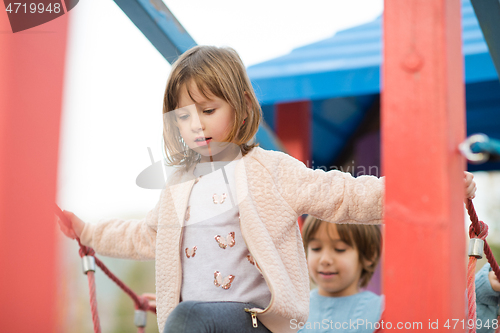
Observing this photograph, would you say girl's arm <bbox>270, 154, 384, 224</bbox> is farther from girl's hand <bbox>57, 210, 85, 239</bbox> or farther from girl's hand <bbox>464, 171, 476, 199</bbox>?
girl's hand <bbox>57, 210, 85, 239</bbox>

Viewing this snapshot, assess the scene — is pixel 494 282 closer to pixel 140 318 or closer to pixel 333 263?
pixel 333 263

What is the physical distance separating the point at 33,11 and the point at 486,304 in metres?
1.13

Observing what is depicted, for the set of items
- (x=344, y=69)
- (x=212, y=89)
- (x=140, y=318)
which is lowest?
(x=140, y=318)

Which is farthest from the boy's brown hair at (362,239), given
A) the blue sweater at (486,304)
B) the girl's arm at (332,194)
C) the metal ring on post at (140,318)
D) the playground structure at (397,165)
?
the playground structure at (397,165)

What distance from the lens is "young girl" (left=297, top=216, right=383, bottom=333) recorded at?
154 cm

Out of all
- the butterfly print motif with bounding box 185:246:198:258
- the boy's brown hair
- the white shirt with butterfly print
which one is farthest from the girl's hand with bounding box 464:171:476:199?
the boy's brown hair

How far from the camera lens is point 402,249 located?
516 mm

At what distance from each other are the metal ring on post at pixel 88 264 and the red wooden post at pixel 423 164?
765 mm

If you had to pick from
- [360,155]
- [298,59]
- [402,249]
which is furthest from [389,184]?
[360,155]

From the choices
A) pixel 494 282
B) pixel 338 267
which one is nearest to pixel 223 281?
pixel 494 282

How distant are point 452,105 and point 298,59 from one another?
1671 mm

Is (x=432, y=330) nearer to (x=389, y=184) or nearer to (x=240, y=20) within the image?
(x=389, y=184)

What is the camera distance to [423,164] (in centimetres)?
51

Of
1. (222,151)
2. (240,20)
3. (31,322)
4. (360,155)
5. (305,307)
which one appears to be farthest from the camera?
(360,155)
